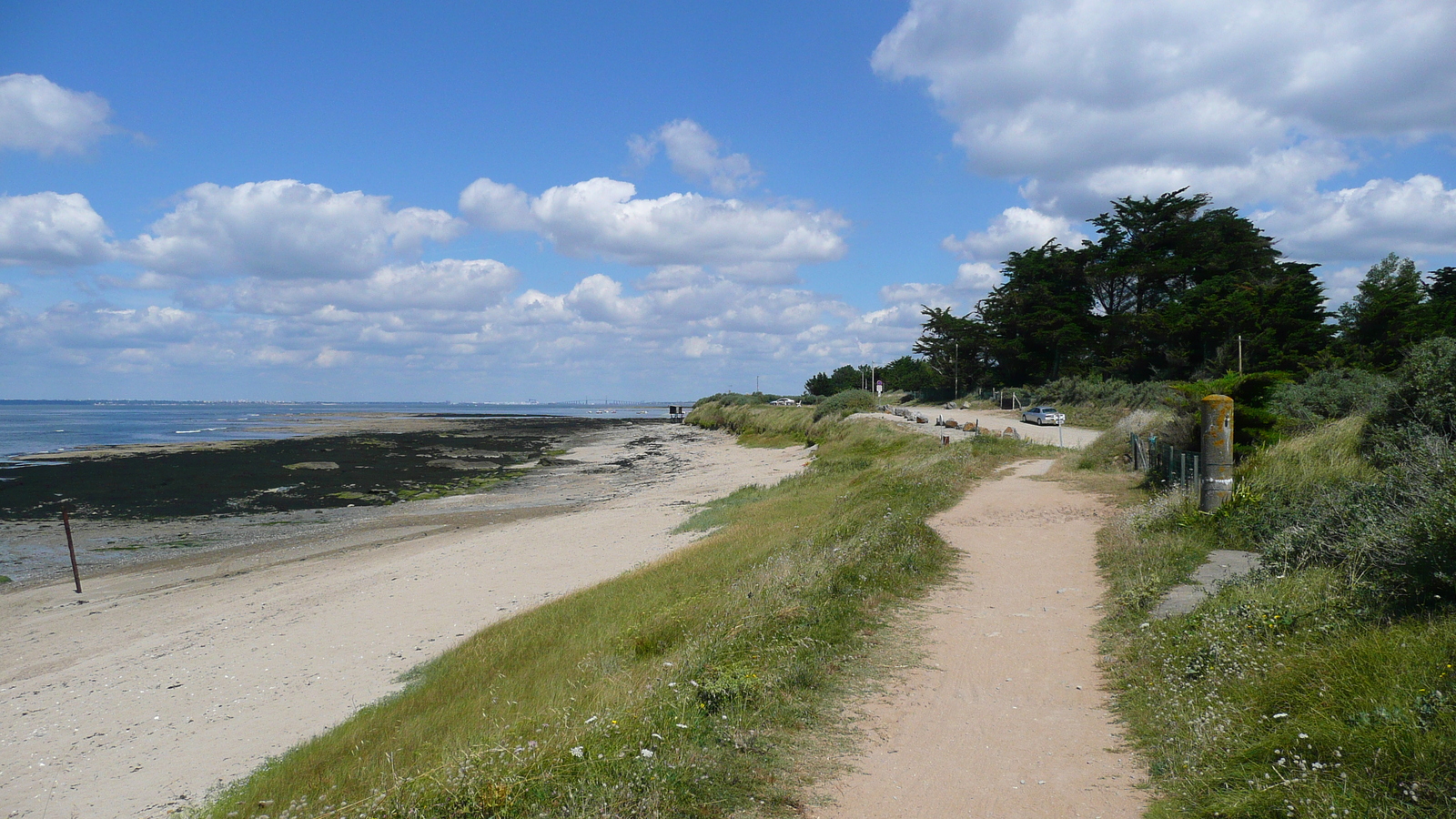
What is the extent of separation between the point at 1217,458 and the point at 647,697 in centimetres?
971

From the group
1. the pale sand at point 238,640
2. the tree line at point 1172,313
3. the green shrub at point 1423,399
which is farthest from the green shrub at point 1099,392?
the green shrub at point 1423,399

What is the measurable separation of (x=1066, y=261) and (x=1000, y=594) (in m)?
68.2

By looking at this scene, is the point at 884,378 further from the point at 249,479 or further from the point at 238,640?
the point at 238,640

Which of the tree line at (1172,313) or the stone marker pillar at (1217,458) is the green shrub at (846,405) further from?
the stone marker pillar at (1217,458)

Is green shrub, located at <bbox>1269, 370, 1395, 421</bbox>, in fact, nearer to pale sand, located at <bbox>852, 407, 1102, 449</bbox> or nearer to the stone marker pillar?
the stone marker pillar

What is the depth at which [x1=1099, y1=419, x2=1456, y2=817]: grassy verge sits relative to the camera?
12.1 ft

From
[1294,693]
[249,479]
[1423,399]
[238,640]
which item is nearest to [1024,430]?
[1423,399]

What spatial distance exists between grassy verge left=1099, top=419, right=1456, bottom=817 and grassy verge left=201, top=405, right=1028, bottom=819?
2.30 metres

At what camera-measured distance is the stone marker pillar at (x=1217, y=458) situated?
36.6ft

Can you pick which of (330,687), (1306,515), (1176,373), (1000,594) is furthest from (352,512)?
(1176,373)

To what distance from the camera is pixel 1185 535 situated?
10516mm

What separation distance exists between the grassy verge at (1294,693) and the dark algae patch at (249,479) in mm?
31848

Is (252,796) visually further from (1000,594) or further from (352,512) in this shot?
(352,512)

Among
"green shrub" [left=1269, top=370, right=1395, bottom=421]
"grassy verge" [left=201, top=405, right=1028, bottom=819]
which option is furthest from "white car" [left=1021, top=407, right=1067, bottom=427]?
"grassy verge" [left=201, top=405, right=1028, bottom=819]
